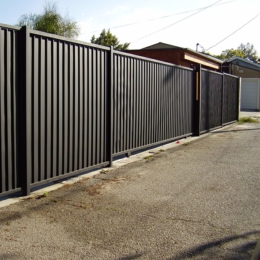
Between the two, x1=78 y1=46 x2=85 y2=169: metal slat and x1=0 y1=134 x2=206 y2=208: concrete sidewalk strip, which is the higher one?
x1=78 y1=46 x2=85 y2=169: metal slat

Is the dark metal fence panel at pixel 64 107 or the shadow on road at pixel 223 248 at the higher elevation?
the dark metal fence panel at pixel 64 107

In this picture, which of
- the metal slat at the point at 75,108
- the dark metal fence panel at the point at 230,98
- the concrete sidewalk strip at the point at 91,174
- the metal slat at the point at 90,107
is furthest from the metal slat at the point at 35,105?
the dark metal fence panel at the point at 230,98

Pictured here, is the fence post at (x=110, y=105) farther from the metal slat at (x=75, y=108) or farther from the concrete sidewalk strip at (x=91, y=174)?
the metal slat at (x=75, y=108)

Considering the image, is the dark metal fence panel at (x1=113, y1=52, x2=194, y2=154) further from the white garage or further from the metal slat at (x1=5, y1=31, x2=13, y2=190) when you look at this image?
the white garage

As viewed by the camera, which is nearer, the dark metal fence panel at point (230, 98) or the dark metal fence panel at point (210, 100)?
the dark metal fence panel at point (210, 100)

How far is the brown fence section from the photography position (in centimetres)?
561

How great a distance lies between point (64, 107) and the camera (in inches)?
262

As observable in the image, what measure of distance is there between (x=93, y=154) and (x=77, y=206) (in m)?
2.14

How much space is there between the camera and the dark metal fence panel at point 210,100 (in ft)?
47.6

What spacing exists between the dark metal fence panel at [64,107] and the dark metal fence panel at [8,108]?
0.26 m

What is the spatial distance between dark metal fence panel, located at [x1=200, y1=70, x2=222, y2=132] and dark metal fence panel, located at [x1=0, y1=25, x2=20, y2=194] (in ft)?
31.6

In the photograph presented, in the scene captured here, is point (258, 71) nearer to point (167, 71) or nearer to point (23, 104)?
point (167, 71)

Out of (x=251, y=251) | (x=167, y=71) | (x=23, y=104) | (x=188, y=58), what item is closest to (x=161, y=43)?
(x=188, y=58)

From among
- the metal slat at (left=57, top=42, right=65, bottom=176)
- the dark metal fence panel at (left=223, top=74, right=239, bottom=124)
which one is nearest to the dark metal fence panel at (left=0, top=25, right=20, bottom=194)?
the metal slat at (left=57, top=42, right=65, bottom=176)
